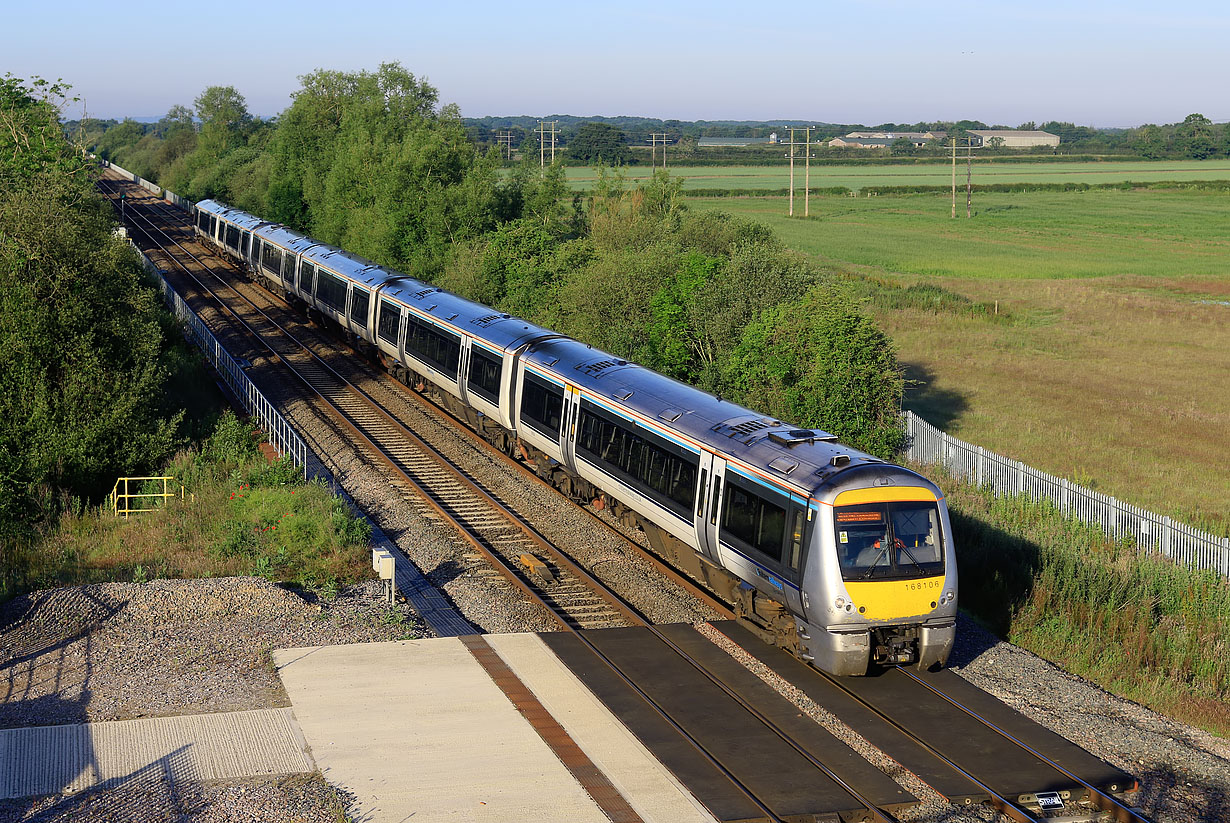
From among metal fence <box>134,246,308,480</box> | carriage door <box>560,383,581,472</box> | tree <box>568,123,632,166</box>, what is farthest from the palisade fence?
tree <box>568,123,632,166</box>

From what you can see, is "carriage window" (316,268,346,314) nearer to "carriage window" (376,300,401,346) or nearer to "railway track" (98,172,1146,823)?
"carriage window" (376,300,401,346)

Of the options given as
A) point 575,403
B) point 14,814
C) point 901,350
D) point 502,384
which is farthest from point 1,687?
point 901,350

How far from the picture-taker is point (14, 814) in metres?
10.4

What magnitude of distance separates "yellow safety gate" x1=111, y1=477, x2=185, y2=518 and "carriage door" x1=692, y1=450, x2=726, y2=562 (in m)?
11.7

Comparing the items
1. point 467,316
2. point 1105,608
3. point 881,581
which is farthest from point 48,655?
point 1105,608

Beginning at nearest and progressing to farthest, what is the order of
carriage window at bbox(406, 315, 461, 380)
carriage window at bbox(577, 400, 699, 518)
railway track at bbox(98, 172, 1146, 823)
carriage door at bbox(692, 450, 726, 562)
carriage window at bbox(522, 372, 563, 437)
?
railway track at bbox(98, 172, 1146, 823) → carriage door at bbox(692, 450, 726, 562) → carriage window at bbox(577, 400, 699, 518) → carriage window at bbox(522, 372, 563, 437) → carriage window at bbox(406, 315, 461, 380)

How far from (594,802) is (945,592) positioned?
5.47 m

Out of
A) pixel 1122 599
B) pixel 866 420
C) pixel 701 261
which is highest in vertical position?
pixel 701 261

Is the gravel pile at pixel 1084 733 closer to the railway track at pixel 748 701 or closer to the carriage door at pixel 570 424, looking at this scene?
the railway track at pixel 748 701

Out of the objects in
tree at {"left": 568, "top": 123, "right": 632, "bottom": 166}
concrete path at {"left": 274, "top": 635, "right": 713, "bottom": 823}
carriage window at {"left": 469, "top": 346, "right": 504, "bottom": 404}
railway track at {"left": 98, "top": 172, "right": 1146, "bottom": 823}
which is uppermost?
tree at {"left": 568, "top": 123, "right": 632, "bottom": 166}

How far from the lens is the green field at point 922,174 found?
6245 inches

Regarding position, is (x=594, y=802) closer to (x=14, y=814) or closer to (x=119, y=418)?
(x=14, y=814)

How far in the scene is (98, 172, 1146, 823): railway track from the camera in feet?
37.6

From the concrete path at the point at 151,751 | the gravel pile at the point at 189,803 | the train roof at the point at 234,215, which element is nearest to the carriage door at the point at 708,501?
the concrete path at the point at 151,751
